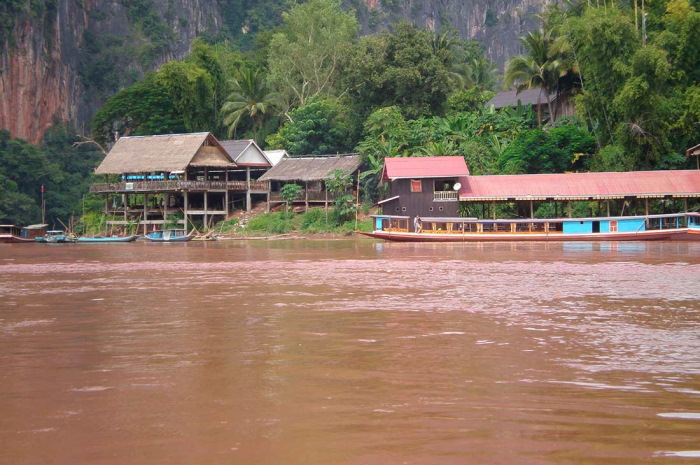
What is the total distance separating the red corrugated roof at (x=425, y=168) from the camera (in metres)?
36.0

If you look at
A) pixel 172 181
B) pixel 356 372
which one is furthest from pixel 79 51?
pixel 356 372

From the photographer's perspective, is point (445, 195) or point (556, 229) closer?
point (556, 229)

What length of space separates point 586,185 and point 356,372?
2770cm

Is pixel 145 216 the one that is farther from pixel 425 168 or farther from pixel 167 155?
pixel 425 168

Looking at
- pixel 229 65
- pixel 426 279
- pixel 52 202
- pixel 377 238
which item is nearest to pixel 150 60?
pixel 229 65

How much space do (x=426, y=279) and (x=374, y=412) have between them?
11.4 metres

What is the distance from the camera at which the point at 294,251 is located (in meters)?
30.8

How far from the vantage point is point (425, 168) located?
36.4m

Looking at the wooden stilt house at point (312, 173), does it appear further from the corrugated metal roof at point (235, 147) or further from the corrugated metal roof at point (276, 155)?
the corrugated metal roof at point (276, 155)

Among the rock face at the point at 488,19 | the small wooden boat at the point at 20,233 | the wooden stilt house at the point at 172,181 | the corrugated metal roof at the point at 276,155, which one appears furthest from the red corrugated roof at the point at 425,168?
the rock face at the point at 488,19

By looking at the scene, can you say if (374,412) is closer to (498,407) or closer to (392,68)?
(498,407)

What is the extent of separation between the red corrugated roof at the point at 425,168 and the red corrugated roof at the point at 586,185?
792mm

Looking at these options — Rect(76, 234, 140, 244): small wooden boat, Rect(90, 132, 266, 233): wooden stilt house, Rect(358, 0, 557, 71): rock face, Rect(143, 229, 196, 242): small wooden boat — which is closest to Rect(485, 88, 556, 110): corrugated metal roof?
Rect(90, 132, 266, 233): wooden stilt house

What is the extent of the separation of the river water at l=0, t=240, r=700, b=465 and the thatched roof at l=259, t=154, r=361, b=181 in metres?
26.6
